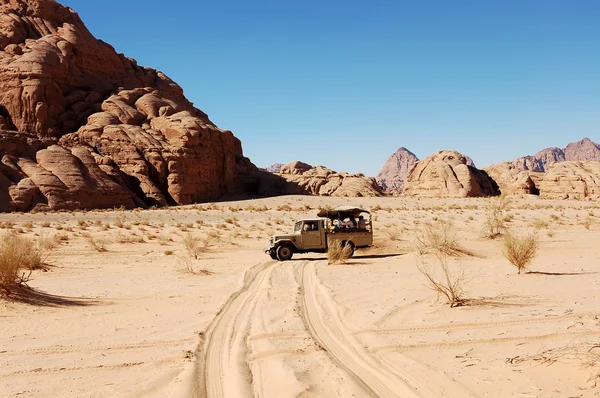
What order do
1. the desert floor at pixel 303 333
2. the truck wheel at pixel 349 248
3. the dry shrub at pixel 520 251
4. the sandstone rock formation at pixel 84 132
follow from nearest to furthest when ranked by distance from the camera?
the desert floor at pixel 303 333, the dry shrub at pixel 520 251, the truck wheel at pixel 349 248, the sandstone rock formation at pixel 84 132

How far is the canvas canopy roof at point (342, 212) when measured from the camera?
18.2 meters

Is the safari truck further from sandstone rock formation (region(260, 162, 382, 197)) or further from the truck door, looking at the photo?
sandstone rock formation (region(260, 162, 382, 197))

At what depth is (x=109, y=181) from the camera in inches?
1874

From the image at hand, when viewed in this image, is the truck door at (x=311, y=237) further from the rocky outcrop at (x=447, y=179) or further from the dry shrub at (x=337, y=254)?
the rocky outcrop at (x=447, y=179)

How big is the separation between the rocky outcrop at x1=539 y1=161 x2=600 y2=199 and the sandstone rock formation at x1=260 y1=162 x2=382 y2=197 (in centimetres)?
2811

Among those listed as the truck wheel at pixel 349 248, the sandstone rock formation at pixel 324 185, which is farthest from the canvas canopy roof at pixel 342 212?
the sandstone rock formation at pixel 324 185

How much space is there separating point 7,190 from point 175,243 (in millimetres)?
27037

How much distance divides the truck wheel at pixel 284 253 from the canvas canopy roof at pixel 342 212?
6.96 feet

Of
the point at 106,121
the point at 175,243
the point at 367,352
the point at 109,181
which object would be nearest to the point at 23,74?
the point at 106,121

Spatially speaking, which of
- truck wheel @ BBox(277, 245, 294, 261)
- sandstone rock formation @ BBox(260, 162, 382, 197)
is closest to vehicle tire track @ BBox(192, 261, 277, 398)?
truck wheel @ BBox(277, 245, 294, 261)

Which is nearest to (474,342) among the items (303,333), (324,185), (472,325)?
(472,325)

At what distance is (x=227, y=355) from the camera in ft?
20.0

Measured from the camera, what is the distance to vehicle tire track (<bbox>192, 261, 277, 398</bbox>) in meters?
4.93

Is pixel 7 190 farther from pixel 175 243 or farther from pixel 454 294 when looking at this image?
pixel 454 294
